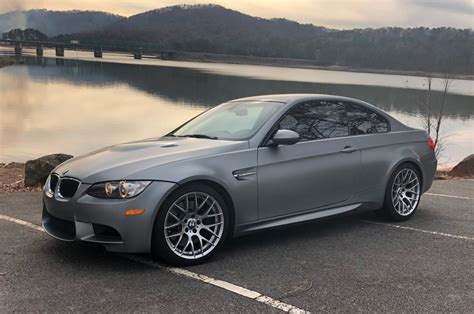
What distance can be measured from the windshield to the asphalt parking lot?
114 cm

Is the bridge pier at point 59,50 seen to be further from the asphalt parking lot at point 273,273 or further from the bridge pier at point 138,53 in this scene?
the asphalt parking lot at point 273,273

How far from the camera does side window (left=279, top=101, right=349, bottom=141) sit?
546 cm

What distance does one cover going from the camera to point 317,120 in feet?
18.7

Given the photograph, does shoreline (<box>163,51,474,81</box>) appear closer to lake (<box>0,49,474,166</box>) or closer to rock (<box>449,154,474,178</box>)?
lake (<box>0,49,474,166</box>)

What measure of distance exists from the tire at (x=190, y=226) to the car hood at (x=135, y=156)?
1.16 ft

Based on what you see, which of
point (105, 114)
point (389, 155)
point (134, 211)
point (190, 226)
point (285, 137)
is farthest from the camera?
point (105, 114)

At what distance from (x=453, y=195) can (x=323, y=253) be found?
14.8 feet

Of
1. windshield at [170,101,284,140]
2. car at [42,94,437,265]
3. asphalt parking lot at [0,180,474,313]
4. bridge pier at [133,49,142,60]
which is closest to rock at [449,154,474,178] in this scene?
car at [42,94,437,265]

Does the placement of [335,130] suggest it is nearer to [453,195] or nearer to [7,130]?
[453,195]

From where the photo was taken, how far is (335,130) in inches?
229

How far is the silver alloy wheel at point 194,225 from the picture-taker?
4.52 meters

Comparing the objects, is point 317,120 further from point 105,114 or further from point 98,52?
point 98,52

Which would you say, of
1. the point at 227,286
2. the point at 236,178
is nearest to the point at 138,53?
the point at 236,178

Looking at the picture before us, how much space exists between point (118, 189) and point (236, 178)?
110cm
